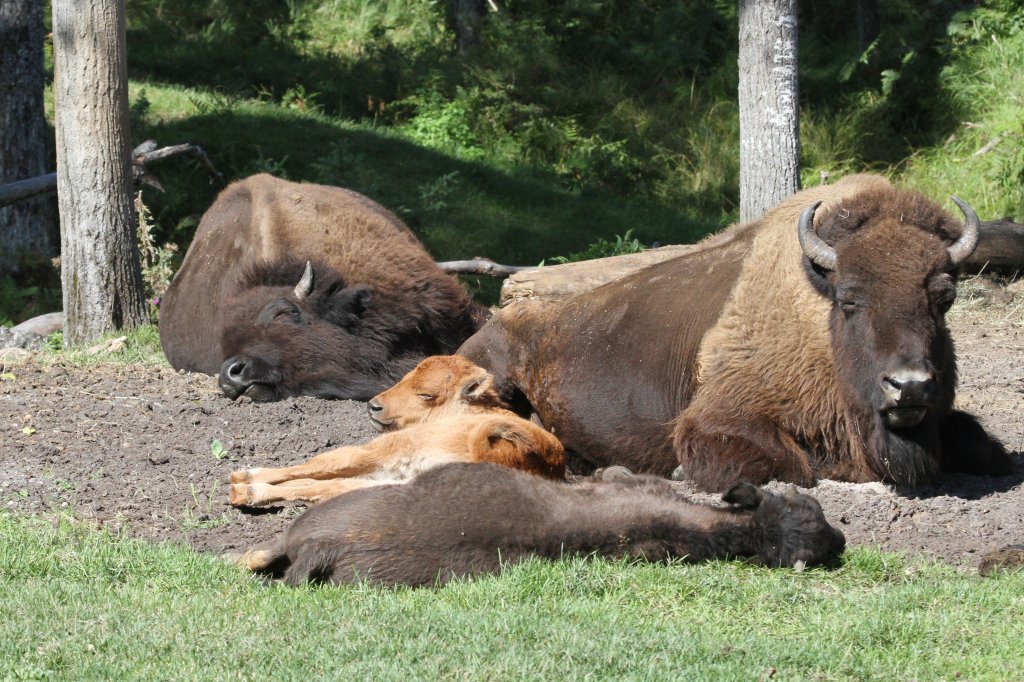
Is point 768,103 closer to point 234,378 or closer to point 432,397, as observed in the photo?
point 432,397

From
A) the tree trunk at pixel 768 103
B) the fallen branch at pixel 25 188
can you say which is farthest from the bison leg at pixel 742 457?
the fallen branch at pixel 25 188

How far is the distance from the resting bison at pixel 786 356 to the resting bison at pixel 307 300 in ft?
6.67

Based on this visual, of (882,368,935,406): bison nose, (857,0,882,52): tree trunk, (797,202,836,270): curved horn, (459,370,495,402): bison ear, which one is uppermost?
(857,0,882,52): tree trunk

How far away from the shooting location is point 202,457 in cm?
761

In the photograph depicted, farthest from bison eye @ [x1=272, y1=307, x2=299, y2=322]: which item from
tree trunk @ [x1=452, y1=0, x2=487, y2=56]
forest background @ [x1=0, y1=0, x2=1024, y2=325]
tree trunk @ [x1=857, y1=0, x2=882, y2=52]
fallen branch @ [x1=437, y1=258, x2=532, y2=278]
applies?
tree trunk @ [x1=452, y1=0, x2=487, y2=56]

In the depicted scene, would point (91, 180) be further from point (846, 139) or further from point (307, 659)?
point (846, 139)

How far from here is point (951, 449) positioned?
731 cm

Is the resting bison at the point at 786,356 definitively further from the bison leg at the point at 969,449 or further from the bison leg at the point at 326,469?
the bison leg at the point at 326,469

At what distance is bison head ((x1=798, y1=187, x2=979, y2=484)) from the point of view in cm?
650

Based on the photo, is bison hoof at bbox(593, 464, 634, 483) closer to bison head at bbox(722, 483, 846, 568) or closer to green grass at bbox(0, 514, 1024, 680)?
bison head at bbox(722, 483, 846, 568)

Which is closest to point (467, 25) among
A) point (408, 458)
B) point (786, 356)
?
point (786, 356)

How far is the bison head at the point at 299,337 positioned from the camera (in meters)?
9.59

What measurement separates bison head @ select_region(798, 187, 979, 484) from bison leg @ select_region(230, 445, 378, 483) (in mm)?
2641

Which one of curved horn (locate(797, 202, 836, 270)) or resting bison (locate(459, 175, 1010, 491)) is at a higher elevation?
curved horn (locate(797, 202, 836, 270))
